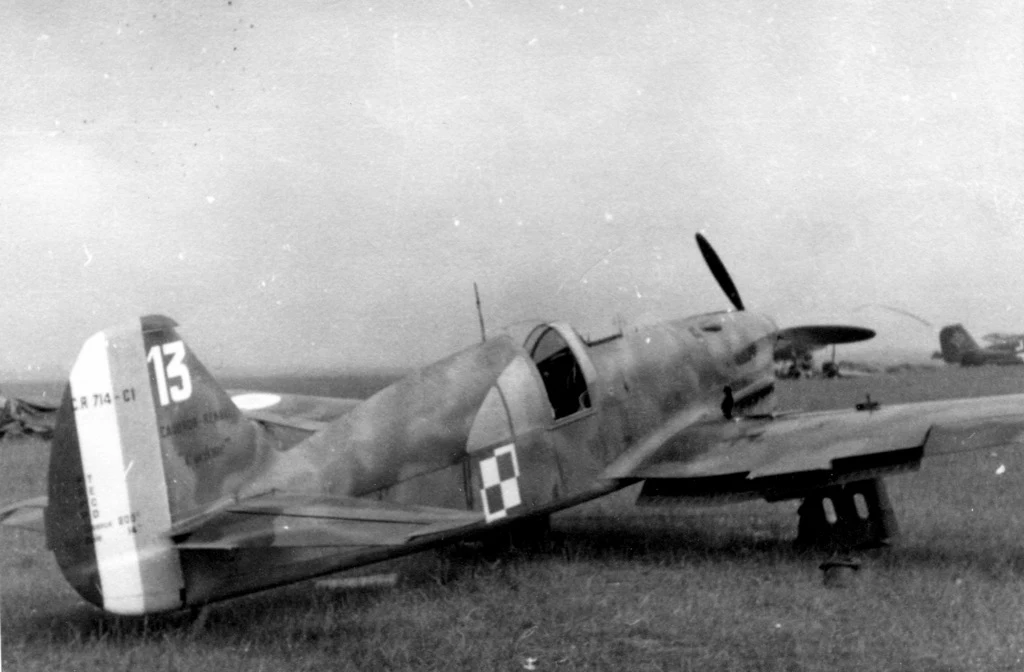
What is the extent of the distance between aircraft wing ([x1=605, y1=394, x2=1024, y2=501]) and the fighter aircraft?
1cm

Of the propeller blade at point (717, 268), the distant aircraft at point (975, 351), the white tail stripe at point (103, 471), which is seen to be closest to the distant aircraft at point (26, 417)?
the propeller blade at point (717, 268)

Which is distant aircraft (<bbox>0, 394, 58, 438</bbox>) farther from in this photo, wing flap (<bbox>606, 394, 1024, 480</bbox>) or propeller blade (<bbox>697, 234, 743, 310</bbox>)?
wing flap (<bbox>606, 394, 1024, 480</bbox>)

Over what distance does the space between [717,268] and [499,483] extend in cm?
433

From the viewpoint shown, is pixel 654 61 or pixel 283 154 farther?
pixel 654 61

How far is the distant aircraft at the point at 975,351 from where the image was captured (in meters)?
21.3

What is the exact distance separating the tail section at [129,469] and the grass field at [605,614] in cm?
35

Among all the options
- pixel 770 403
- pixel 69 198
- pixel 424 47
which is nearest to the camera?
pixel 69 198

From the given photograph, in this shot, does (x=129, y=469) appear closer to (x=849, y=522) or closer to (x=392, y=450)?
(x=392, y=450)

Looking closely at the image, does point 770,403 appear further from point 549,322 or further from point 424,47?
point 424,47

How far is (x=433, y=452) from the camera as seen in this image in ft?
17.6

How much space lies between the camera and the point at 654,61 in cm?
664

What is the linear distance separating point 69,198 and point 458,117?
98.6 inches

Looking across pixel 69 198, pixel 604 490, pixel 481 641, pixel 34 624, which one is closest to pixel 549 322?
pixel 604 490

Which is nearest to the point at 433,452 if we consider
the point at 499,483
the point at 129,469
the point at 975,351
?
the point at 499,483
